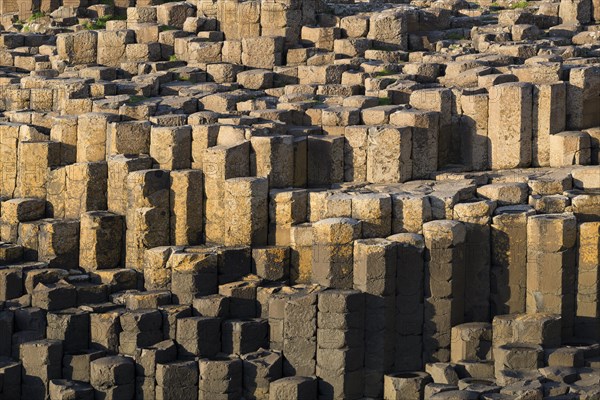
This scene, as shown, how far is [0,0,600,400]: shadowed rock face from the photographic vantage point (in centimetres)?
4191

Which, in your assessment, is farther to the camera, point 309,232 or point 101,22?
Result: point 101,22

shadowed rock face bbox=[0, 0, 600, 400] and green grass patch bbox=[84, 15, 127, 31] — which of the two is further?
green grass patch bbox=[84, 15, 127, 31]

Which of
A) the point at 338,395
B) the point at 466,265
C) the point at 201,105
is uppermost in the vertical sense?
the point at 201,105

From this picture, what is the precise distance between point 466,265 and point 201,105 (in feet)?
29.0

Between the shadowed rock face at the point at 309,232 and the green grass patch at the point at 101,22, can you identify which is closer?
the shadowed rock face at the point at 309,232

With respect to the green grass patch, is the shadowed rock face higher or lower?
lower

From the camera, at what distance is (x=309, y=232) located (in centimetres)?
4312

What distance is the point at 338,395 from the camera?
4175 cm

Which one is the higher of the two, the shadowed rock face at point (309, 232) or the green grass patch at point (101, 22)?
the green grass patch at point (101, 22)

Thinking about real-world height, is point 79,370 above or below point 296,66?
below

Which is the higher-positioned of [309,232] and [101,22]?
[101,22]

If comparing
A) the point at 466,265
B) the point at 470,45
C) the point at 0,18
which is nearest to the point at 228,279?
the point at 466,265

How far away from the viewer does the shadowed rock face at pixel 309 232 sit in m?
41.9

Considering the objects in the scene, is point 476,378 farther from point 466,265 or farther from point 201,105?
point 201,105
